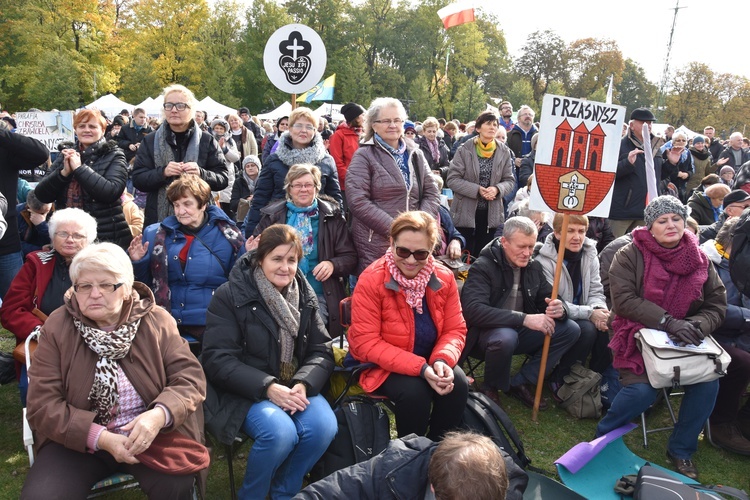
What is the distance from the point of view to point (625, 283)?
148 inches

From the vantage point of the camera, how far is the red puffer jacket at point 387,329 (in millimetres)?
3236

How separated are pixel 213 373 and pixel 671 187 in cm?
891

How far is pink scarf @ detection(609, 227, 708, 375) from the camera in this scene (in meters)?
3.69

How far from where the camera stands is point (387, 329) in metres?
3.35

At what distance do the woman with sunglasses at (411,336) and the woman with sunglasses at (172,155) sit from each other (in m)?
1.93

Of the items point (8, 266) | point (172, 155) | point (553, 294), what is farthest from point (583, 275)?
point (8, 266)

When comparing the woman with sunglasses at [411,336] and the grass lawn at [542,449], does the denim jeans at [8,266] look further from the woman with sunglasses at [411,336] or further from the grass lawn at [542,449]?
the woman with sunglasses at [411,336]

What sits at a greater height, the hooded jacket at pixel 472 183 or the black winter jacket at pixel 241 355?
the hooded jacket at pixel 472 183

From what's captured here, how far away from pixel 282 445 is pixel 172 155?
2.73 meters

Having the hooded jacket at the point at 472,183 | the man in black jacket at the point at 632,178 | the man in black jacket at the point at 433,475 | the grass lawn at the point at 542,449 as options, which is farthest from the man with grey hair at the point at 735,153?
the man in black jacket at the point at 433,475

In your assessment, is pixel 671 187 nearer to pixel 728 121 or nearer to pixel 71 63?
pixel 71 63

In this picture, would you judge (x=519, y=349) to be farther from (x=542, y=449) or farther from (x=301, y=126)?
(x=301, y=126)

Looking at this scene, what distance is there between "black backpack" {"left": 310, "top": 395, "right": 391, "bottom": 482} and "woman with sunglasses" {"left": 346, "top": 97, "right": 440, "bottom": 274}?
1.41 metres

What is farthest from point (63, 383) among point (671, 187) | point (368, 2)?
point (368, 2)
